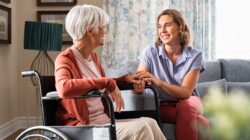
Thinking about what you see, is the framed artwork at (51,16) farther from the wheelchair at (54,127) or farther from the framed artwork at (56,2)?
the wheelchair at (54,127)

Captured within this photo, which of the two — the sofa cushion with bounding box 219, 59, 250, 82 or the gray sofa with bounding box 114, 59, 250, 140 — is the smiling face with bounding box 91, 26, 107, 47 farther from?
the sofa cushion with bounding box 219, 59, 250, 82

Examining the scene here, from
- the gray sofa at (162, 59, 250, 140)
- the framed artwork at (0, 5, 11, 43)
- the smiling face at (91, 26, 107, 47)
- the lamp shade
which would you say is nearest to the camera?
the smiling face at (91, 26, 107, 47)

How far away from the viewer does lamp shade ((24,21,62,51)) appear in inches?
139

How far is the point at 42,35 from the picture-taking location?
A: 3543 mm

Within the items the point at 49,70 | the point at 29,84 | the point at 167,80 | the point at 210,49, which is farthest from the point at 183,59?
the point at 29,84

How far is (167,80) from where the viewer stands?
96.4 inches

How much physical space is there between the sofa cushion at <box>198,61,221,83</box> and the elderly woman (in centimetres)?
127

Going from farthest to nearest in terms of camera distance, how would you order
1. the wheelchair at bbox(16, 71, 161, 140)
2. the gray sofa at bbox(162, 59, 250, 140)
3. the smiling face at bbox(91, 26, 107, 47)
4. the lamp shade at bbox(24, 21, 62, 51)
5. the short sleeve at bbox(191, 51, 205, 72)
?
1. the lamp shade at bbox(24, 21, 62, 51)
2. the gray sofa at bbox(162, 59, 250, 140)
3. the short sleeve at bbox(191, 51, 205, 72)
4. the smiling face at bbox(91, 26, 107, 47)
5. the wheelchair at bbox(16, 71, 161, 140)

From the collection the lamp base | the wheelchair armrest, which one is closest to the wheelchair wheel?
the wheelchair armrest

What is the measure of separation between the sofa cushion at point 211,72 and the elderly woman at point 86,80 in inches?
49.9

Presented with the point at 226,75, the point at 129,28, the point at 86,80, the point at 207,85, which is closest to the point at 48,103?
the point at 86,80

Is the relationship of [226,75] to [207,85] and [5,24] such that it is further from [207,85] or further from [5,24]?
[5,24]

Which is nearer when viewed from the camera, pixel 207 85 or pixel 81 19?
pixel 81 19

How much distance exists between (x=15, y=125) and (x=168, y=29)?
101 inches
